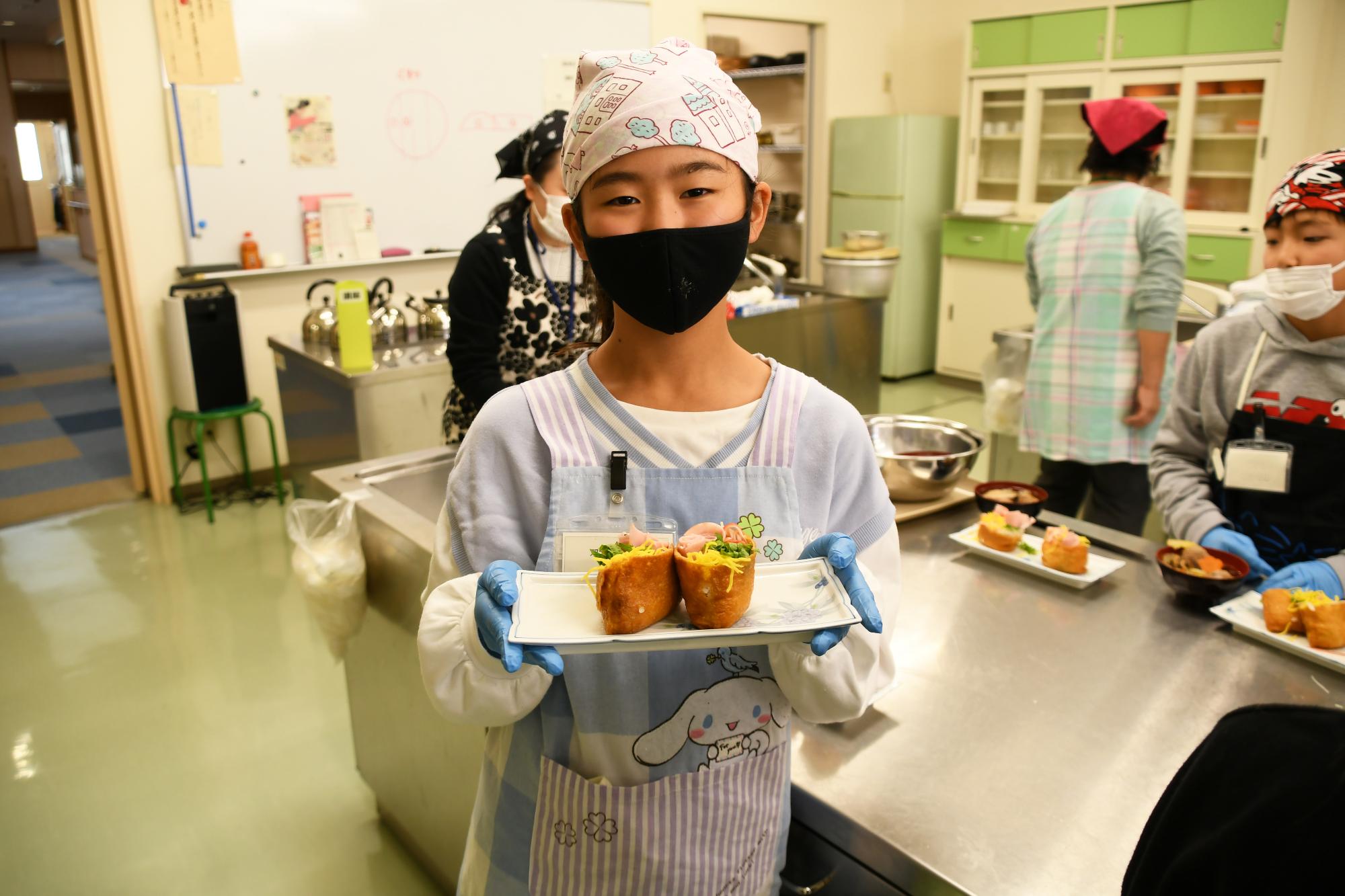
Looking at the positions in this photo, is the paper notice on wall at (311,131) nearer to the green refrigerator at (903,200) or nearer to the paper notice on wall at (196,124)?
the paper notice on wall at (196,124)

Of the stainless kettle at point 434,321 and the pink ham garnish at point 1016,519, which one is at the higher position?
the stainless kettle at point 434,321

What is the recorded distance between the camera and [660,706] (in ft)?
3.20

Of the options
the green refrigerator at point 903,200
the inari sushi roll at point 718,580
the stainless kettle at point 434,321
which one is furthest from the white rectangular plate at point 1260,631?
the green refrigerator at point 903,200

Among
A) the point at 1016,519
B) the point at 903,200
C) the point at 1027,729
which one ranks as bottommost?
the point at 1027,729

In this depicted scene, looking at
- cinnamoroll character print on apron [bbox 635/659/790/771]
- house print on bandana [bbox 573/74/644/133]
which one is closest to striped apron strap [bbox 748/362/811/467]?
cinnamoroll character print on apron [bbox 635/659/790/771]

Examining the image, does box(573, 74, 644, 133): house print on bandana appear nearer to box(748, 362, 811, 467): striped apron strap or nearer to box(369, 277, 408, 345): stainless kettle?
box(748, 362, 811, 467): striped apron strap

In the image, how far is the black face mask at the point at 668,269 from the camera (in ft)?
2.98

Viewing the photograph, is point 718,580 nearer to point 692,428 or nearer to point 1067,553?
point 692,428

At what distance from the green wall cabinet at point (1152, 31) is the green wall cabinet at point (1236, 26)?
6 cm

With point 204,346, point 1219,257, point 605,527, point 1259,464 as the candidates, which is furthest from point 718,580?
point 1219,257

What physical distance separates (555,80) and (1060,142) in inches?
129

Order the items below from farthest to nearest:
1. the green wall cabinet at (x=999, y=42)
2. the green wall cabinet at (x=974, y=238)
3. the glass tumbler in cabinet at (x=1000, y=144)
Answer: the glass tumbler in cabinet at (x=1000, y=144) → the green wall cabinet at (x=974, y=238) → the green wall cabinet at (x=999, y=42)

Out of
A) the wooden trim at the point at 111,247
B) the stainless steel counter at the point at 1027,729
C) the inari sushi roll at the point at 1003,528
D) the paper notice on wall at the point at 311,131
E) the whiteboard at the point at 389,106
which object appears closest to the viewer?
the stainless steel counter at the point at 1027,729

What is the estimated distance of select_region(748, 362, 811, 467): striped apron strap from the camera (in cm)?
95
